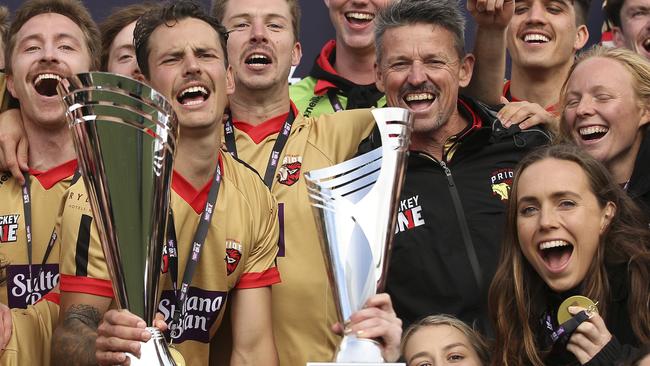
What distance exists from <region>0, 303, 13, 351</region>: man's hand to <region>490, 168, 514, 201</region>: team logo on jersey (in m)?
1.46

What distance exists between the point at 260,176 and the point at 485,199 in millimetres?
683

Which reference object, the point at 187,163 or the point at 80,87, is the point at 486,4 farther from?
the point at 80,87

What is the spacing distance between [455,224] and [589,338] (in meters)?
0.78

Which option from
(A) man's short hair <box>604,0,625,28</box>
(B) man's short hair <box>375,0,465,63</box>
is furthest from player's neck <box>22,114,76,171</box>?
(A) man's short hair <box>604,0,625,28</box>

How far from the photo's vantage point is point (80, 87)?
2430mm

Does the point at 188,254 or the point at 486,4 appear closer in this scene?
the point at 188,254

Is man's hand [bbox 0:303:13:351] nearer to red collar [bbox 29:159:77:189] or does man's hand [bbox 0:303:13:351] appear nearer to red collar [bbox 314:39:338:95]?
red collar [bbox 29:159:77:189]

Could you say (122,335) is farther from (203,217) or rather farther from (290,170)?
(290,170)

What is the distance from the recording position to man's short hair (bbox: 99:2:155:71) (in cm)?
453

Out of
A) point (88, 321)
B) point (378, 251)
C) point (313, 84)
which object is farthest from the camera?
point (313, 84)

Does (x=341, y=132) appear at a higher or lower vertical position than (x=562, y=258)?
higher

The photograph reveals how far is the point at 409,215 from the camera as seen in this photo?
12.3 ft

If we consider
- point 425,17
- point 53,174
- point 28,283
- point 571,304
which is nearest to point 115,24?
point 53,174

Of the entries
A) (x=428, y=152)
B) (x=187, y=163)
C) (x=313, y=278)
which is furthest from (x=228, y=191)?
(x=428, y=152)
